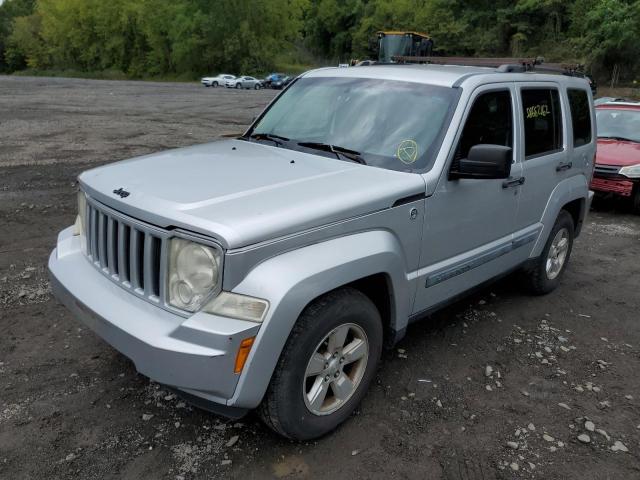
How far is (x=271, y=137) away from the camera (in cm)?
416

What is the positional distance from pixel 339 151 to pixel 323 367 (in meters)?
1.44

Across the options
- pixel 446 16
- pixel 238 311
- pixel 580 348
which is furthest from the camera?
pixel 446 16

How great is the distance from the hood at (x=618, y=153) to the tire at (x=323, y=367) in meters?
7.05

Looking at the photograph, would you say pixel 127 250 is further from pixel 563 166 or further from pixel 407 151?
pixel 563 166

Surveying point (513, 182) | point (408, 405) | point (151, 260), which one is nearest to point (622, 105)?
point (513, 182)

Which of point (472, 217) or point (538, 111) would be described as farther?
point (538, 111)

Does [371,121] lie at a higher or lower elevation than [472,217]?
higher

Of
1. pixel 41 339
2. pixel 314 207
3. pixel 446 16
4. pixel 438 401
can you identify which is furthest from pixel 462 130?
pixel 446 16

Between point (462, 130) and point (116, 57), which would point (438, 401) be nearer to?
point (462, 130)

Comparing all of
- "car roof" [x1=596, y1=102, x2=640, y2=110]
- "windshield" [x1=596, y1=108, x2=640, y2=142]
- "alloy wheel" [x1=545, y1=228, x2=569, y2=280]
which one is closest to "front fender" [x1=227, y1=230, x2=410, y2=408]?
"alloy wheel" [x1=545, y1=228, x2=569, y2=280]

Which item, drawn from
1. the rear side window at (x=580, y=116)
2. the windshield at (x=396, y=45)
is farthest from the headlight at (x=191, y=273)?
the windshield at (x=396, y=45)

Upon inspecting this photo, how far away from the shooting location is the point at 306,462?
290cm

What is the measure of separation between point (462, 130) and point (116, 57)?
8143 cm

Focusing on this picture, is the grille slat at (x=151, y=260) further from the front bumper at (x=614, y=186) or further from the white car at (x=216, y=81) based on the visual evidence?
the white car at (x=216, y=81)
